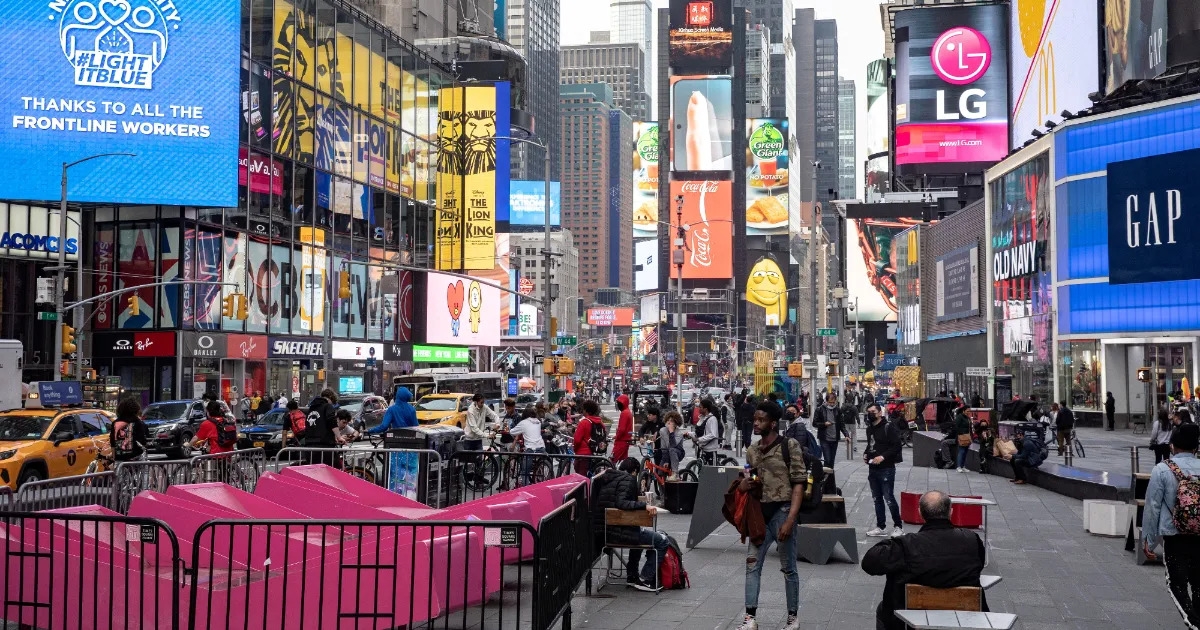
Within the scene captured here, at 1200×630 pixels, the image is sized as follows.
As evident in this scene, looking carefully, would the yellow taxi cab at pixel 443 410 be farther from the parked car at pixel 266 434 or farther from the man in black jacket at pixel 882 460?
the man in black jacket at pixel 882 460

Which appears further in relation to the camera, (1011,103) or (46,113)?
(1011,103)

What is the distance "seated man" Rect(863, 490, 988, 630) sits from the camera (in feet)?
27.0

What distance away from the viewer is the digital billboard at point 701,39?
18500 cm

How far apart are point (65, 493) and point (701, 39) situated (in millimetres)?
179184

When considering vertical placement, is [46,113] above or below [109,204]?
above

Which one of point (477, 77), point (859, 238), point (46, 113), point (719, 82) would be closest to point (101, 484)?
point (46, 113)

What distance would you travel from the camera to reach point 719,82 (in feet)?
593

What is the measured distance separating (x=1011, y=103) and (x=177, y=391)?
55.8 m

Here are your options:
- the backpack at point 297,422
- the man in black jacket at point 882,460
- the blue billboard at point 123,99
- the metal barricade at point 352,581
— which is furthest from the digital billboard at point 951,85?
the metal barricade at point 352,581

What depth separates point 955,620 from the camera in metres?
7.49

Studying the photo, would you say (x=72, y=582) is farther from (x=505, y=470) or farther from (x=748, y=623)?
(x=505, y=470)

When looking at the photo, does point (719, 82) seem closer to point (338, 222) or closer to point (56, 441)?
point (338, 222)

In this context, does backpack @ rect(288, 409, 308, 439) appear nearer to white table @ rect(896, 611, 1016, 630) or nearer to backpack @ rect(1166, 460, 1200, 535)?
backpack @ rect(1166, 460, 1200, 535)

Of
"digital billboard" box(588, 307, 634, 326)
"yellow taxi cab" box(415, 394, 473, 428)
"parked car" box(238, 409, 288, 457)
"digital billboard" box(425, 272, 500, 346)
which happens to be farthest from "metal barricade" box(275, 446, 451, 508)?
"digital billboard" box(588, 307, 634, 326)
